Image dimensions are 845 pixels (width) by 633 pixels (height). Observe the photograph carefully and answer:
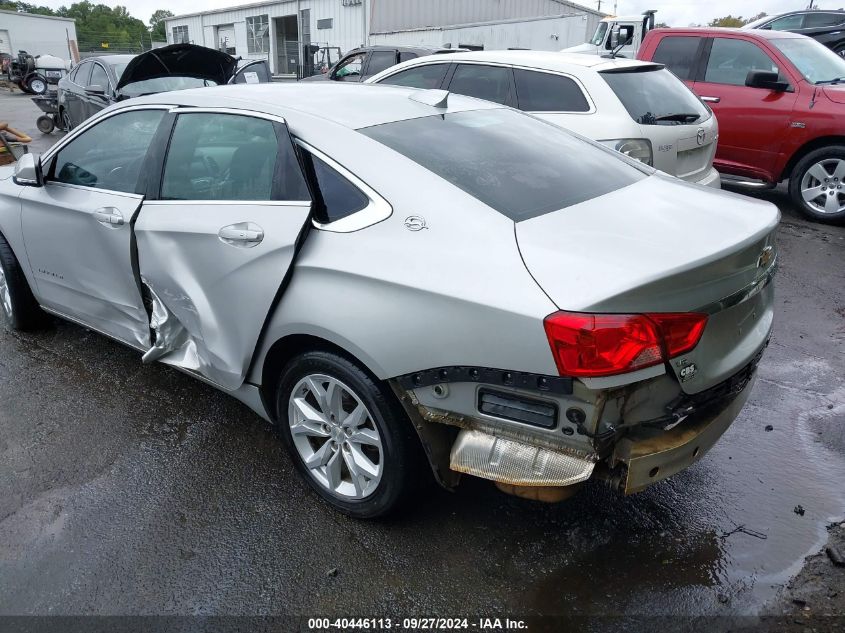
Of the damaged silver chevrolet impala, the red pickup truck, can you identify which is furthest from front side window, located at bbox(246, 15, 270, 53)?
the damaged silver chevrolet impala

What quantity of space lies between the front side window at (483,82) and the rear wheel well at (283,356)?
160 inches

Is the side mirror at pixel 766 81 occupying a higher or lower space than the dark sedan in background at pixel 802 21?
lower

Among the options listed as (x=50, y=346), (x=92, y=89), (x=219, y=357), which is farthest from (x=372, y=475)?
(x=92, y=89)

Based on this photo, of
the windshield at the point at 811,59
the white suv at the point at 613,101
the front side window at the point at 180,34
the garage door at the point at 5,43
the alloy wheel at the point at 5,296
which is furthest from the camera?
the garage door at the point at 5,43

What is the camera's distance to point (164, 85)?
8.66 metres

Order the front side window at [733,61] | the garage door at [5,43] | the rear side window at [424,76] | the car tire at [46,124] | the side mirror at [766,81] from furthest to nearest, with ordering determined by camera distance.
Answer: the garage door at [5,43] → the car tire at [46,124] → the front side window at [733,61] → the side mirror at [766,81] → the rear side window at [424,76]

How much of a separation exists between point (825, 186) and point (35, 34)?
53.5 m

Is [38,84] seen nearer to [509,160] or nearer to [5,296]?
[5,296]

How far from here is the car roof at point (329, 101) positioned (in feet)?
8.93

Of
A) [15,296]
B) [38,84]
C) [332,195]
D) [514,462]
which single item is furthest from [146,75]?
[38,84]

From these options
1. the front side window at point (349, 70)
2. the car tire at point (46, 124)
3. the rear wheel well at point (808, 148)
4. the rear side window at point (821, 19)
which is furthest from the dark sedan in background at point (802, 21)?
the car tire at point (46, 124)

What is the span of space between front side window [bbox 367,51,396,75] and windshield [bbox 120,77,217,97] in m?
3.79

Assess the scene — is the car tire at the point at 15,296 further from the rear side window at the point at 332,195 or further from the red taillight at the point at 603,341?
the red taillight at the point at 603,341

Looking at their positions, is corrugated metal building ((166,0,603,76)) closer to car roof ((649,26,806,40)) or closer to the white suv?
car roof ((649,26,806,40))
